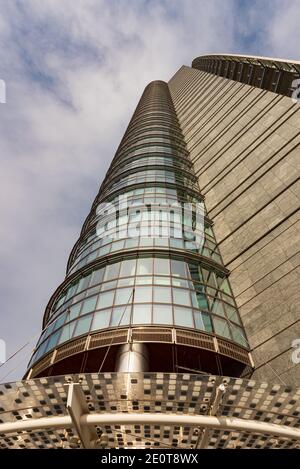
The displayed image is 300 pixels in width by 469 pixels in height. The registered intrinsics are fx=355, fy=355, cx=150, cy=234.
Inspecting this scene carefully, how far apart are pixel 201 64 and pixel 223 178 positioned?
288 feet

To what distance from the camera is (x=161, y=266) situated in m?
15.3

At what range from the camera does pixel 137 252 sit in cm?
1605

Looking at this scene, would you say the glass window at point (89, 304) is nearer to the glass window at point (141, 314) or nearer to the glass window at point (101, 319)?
the glass window at point (101, 319)

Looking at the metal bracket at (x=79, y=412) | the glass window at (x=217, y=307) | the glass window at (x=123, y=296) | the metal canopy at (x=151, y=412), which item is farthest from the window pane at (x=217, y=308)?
the metal bracket at (x=79, y=412)

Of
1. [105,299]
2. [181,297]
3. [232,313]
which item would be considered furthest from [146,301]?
[232,313]

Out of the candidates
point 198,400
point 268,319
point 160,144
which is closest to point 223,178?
point 160,144

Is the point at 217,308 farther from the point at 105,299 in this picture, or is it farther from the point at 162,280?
the point at 105,299

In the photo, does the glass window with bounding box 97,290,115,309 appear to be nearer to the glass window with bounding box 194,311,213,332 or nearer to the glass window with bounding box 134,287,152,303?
the glass window with bounding box 134,287,152,303

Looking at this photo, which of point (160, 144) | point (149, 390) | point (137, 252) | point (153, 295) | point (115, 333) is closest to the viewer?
point (149, 390)

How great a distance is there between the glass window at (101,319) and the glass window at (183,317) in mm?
2468

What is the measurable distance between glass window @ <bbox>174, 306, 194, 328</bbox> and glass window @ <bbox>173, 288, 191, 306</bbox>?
1.07ft

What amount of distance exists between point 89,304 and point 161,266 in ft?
11.3

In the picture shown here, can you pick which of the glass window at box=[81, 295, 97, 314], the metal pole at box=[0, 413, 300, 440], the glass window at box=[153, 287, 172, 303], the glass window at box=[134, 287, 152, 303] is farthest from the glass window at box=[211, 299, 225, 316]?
the metal pole at box=[0, 413, 300, 440]

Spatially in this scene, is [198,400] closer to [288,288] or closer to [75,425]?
[75,425]
